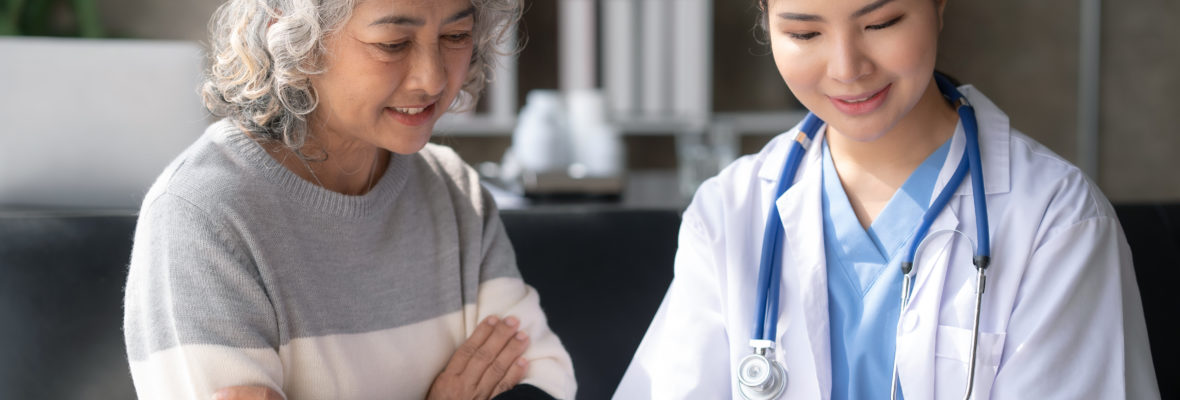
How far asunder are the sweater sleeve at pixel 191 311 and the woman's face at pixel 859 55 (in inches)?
26.3

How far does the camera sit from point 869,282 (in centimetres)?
122

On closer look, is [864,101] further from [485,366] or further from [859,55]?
[485,366]

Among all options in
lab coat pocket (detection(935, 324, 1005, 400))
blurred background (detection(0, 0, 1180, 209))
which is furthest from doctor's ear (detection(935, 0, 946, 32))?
blurred background (detection(0, 0, 1180, 209))

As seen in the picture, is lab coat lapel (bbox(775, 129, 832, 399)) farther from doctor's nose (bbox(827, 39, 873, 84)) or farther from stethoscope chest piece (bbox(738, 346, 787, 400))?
doctor's nose (bbox(827, 39, 873, 84))

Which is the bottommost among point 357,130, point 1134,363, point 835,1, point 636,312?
point 636,312

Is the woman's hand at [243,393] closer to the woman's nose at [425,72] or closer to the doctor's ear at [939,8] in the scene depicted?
the woman's nose at [425,72]

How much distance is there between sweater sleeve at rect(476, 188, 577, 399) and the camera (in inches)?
55.5

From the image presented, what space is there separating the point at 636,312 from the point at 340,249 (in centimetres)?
68

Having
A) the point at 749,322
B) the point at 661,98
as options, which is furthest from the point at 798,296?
the point at 661,98

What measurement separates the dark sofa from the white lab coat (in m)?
0.45

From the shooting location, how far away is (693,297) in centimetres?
130

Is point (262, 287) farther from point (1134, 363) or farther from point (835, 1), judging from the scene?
point (1134, 363)

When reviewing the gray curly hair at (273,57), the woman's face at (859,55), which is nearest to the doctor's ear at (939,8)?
the woman's face at (859,55)

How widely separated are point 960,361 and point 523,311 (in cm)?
59
